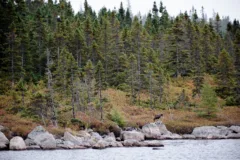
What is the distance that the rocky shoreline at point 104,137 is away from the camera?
38.7m

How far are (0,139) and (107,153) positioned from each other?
13078mm

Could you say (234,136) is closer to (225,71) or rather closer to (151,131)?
(151,131)

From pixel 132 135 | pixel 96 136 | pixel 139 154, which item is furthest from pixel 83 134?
pixel 139 154

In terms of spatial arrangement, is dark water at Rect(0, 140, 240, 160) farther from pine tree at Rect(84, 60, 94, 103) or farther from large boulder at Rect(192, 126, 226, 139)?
pine tree at Rect(84, 60, 94, 103)

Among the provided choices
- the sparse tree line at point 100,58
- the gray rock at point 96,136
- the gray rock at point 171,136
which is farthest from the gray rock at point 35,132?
the gray rock at point 171,136

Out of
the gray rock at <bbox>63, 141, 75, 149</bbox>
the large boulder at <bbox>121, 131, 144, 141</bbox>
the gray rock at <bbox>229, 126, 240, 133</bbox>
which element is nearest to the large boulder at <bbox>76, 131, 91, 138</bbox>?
the gray rock at <bbox>63, 141, 75, 149</bbox>

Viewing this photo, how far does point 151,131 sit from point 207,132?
8.97m

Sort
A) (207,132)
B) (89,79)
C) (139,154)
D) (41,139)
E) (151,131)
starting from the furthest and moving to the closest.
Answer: (89,79), (207,132), (151,131), (41,139), (139,154)

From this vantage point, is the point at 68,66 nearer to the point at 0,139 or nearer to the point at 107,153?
the point at 0,139

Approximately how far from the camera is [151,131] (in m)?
49.9

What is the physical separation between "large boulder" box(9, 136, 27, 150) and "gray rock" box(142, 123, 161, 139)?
19.3 m

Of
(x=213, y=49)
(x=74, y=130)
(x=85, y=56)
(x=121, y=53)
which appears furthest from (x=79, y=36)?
(x=213, y=49)

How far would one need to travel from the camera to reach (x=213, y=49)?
90.0 m

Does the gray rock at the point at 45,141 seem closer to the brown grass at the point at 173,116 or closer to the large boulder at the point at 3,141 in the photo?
the large boulder at the point at 3,141
